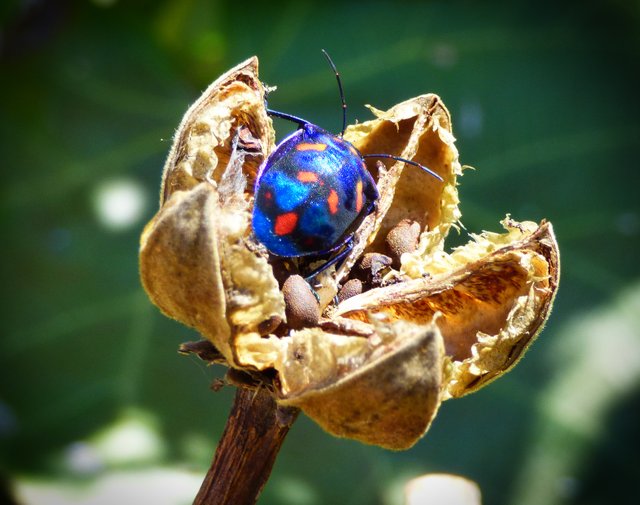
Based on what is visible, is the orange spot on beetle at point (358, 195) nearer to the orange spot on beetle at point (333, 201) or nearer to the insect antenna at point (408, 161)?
the orange spot on beetle at point (333, 201)

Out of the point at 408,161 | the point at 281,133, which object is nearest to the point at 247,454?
the point at 408,161

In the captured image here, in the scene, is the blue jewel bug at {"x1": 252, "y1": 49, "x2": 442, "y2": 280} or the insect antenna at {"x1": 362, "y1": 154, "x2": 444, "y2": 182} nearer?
the blue jewel bug at {"x1": 252, "y1": 49, "x2": 442, "y2": 280}

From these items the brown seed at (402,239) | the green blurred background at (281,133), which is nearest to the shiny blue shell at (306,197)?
the brown seed at (402,239)

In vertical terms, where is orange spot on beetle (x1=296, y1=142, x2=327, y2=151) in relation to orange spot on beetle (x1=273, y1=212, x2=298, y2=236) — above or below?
above

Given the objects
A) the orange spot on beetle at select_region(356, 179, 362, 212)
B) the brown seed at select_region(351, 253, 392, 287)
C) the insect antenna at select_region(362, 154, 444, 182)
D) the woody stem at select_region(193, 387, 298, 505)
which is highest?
the insect antenna at select_region(362, 154, 444, 182)

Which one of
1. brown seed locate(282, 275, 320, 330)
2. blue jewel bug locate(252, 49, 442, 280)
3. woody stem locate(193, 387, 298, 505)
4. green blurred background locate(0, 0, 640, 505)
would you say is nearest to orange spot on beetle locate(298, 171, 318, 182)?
blue jewel bug locate(252, 49, 442, 280)

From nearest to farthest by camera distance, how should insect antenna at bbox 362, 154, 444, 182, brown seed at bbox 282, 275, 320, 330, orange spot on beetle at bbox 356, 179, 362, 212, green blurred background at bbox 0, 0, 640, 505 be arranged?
brown seed at bbox 282, 275, 320, 330 < orange spot on beetle at bbox 356, 179, 362, 212 < insect antenna at bbox 362, 154, 444, 182 < green blurred background at bbox 0, 0, 640, 505

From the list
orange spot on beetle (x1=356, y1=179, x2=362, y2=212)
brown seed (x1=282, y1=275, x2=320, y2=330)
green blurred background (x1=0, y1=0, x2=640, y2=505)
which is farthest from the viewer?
green blurred background (x1=0, y1=0, x2=640, y2=505)

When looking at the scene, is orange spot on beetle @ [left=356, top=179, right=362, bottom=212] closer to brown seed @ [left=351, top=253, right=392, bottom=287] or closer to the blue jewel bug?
the blue jewel bug
